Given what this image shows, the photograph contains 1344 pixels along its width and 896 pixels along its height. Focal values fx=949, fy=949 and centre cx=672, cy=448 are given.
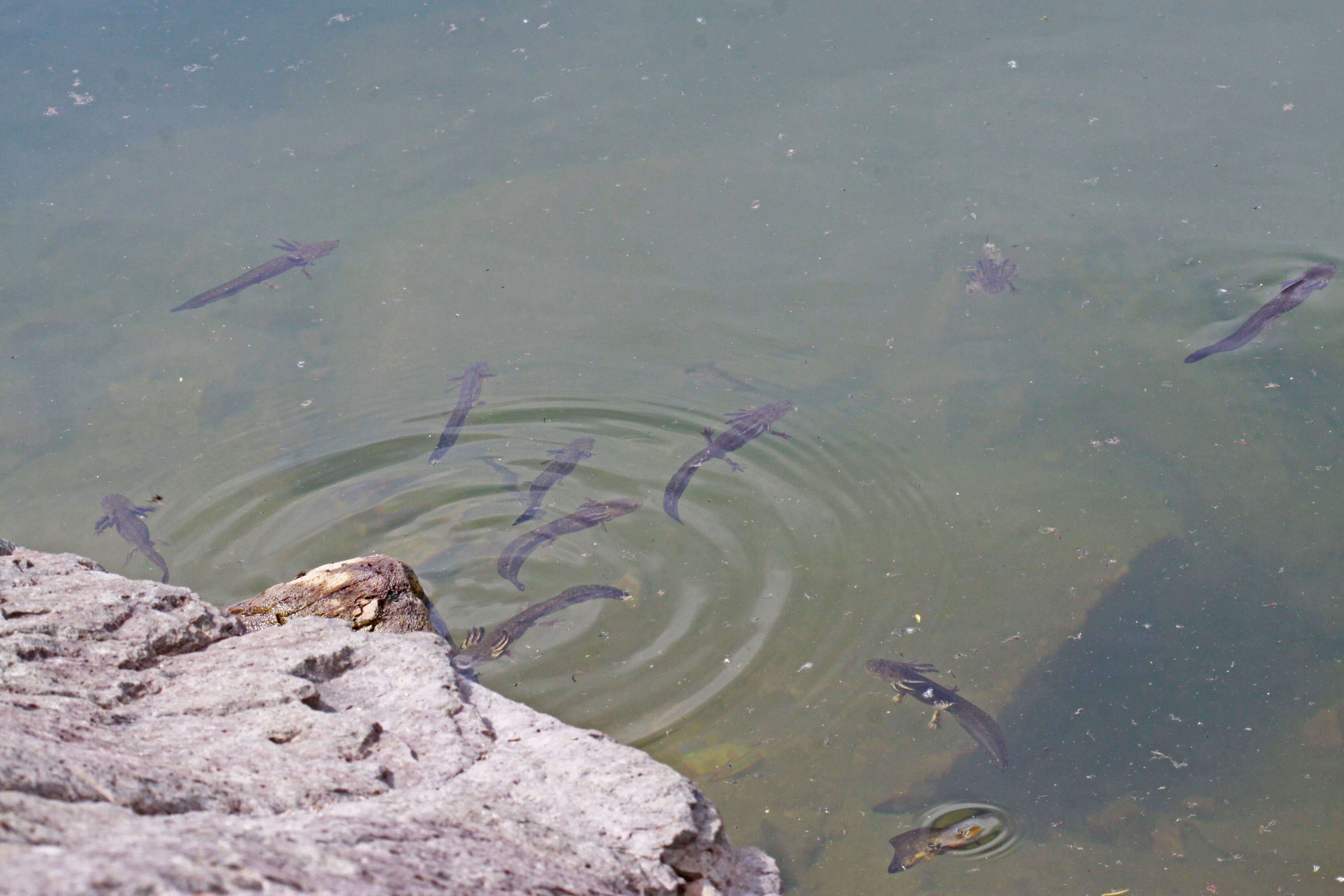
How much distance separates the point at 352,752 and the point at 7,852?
1059mm

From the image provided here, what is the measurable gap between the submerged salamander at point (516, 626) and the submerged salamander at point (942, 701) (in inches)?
57.9

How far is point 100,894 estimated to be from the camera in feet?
5.64

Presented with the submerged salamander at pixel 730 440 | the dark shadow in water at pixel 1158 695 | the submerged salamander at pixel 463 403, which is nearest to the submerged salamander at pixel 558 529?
the submerged salamander at pixel 730 440

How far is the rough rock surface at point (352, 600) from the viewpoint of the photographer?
4.20 m

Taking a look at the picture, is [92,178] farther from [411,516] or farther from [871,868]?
[871,868]

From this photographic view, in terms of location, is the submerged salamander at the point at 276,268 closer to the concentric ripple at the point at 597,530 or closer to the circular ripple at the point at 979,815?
the concentric ripple at the point at 597,530

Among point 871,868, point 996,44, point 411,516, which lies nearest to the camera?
point 871,868

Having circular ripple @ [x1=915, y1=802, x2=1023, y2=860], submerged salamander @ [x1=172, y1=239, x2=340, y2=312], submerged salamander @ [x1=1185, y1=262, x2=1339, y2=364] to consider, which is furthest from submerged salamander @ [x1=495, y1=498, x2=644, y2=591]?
submerged salamander @ [x1=1185, y1=262, x2=1339, y2=364]

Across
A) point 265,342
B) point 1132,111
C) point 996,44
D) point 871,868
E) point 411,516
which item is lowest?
point 871,868

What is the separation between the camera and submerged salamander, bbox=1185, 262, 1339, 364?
624 centimetres

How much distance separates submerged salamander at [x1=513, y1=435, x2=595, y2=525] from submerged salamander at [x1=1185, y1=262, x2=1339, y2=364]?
3998 millimetres

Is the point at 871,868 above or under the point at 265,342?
under

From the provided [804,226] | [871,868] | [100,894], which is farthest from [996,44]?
[100,894]

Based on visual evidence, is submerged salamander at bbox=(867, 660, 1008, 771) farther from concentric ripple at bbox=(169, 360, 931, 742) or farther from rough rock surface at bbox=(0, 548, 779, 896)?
rough rock surface at bbox=(0, 548, 779, 896)
